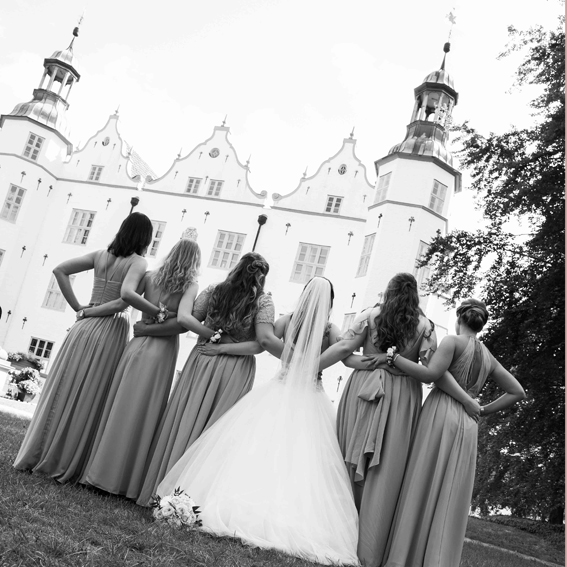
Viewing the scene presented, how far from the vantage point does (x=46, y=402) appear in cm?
575

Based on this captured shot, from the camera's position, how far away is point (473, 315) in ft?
17.4

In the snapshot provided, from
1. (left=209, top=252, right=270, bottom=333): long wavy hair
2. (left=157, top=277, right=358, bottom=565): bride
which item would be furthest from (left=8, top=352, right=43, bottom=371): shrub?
(left=157, top=277, right=358, bottom=565): bride

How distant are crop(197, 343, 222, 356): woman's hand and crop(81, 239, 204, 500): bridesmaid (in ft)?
0.41

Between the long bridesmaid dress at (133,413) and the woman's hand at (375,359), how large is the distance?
1715 mm

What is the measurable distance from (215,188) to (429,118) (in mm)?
10499

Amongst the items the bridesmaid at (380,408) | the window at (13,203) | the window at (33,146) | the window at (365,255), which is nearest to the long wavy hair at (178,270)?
the bridesmaid at (380,408)

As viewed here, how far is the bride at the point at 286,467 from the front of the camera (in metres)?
4.43

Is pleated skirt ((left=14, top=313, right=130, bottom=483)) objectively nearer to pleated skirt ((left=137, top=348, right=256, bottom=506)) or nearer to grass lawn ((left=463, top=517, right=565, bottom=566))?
pleated skirt ((left=137, top=348, right=256, bottom=506))

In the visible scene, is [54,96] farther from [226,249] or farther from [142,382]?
[142,382]

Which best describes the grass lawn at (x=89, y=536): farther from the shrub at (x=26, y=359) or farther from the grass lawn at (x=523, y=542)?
the shrub at (x=26, y=359)

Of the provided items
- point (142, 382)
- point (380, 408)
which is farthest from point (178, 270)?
point (380, 408)

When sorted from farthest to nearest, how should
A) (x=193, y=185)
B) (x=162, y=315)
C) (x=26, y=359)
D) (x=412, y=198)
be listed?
(x=193, y=185) → (x=26, y=359) → (x=412, y=198) → (x=162, y=315)

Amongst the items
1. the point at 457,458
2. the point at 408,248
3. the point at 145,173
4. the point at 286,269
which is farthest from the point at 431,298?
the point at 457,458

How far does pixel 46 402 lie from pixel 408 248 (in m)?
22.1
